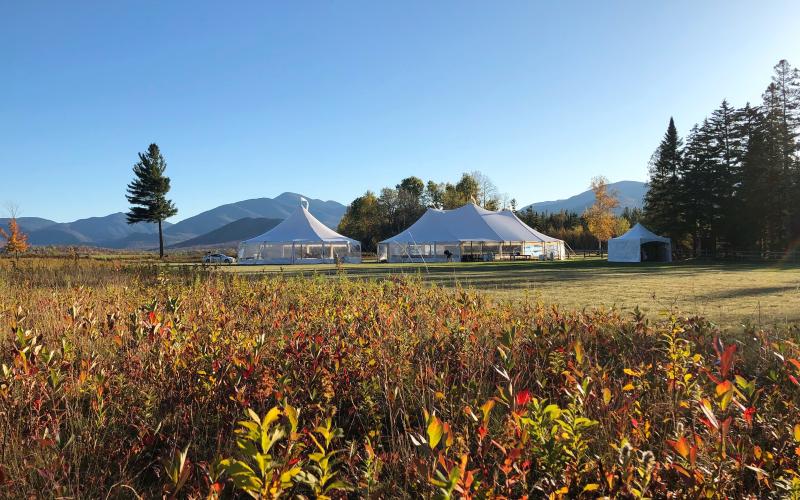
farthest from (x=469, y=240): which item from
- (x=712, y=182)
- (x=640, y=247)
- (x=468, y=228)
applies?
(x=712, y=182)

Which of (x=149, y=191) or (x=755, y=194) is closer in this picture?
(x=755, y=194)

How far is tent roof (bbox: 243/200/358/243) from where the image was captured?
34188mm

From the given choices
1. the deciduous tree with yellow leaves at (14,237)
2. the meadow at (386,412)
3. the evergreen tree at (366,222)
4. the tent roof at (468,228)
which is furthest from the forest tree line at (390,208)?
the meadow at (386,412)

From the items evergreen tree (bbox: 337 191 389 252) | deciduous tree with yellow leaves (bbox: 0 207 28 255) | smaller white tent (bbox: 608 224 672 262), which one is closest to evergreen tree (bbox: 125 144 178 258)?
deciduous tree with yellow leaves (bbox: 0 207 28 255)

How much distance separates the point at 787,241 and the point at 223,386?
112ft

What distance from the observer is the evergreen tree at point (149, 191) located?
43.5 metres

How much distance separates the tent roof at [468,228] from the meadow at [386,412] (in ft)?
98.3

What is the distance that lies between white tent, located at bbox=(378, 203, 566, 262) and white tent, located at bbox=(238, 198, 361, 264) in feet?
9.68

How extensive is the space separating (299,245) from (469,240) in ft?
41.4

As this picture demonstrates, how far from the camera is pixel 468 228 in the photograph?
34.5m

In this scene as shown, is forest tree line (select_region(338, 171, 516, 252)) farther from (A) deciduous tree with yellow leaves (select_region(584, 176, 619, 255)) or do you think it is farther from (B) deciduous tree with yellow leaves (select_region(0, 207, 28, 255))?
(B) deciduous tree with yellow leaves (select_region(0, 207, 28, 255))

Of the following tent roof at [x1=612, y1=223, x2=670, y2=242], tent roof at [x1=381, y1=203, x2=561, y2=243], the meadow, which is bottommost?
the meadow

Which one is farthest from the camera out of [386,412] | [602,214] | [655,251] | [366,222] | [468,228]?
[366,222]

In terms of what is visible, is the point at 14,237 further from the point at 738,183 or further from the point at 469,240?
the point at 738,183
